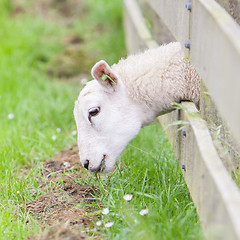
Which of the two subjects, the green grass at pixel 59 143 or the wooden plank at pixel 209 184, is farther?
the green grass at pixel 59 143

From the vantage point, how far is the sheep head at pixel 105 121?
357cm

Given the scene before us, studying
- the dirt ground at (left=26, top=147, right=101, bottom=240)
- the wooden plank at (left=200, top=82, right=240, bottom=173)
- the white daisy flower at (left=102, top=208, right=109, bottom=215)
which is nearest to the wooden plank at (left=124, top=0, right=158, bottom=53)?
the dirt ground at (left=26, top=147, right=101, bottom=240)

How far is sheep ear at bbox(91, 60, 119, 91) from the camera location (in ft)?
11.5

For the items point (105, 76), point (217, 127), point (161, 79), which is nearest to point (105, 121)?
point (105, 76)

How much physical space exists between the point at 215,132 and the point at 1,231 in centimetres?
143

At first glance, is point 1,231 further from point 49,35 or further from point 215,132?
point 49,35

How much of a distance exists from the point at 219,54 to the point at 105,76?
1.24 meters

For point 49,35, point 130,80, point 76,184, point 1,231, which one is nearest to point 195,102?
point 130,80

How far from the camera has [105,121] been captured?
358cm

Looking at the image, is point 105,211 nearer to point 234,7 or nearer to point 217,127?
point 217,127

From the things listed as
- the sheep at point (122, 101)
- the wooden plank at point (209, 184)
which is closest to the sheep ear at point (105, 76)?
the sheep at point (122, 101)

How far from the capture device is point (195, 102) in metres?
3.62

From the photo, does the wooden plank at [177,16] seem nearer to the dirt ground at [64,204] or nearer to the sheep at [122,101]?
the sheep at [122,101]

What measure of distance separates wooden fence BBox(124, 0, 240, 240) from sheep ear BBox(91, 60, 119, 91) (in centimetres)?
48
